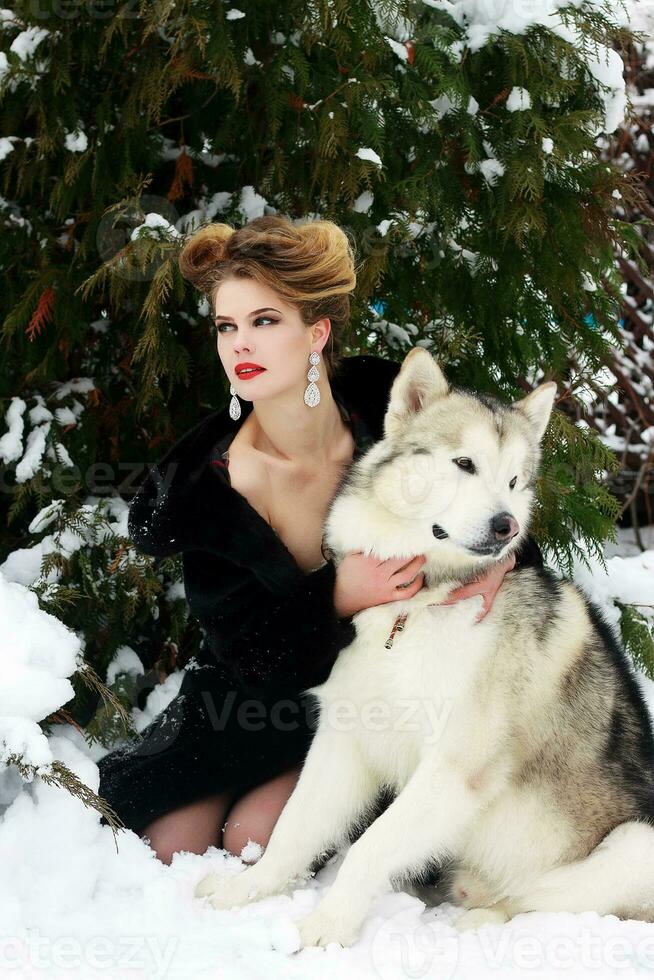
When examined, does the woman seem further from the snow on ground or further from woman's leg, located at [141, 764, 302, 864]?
the snow on ground

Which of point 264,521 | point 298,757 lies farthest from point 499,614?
point 298,757

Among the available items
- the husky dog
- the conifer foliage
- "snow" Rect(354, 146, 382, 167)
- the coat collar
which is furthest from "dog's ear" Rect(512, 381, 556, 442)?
"snow" Rect(354, 146, 382, 167)

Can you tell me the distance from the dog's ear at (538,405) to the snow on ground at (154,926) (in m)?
1.19

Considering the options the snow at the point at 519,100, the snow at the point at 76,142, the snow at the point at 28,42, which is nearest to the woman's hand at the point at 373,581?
the snow at the point at 519,100

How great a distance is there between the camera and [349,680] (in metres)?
2.28

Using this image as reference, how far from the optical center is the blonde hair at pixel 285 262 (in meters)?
2.39

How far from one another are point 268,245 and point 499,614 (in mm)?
1136

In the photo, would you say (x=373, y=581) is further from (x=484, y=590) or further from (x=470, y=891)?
(x=470, y=891)

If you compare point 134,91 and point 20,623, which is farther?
point 134,91

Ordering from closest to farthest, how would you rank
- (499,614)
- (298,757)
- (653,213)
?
(499,614) < (298,757) < (653,213)

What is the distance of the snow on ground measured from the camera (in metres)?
1.84

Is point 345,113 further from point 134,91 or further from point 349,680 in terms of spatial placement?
point 349,680

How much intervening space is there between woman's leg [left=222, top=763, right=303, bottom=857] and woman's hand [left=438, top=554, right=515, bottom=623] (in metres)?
0.89

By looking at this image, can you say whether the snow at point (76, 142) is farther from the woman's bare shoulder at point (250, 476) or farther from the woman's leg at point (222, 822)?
the woman's leg at point (222, 822)
